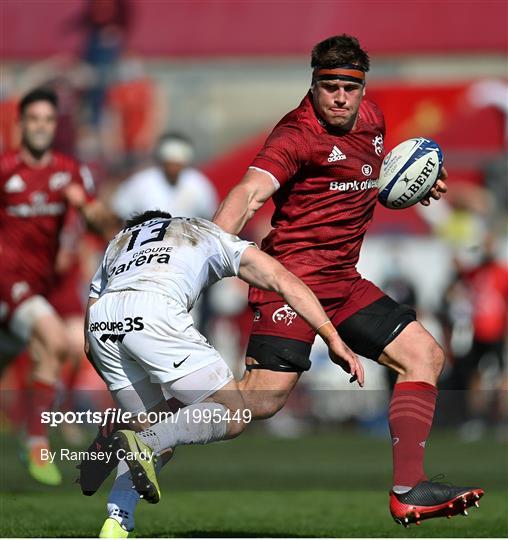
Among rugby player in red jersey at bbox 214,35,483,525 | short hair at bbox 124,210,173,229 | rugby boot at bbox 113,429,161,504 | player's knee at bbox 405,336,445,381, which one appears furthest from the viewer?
player's knee at bbox 405,336,445,381

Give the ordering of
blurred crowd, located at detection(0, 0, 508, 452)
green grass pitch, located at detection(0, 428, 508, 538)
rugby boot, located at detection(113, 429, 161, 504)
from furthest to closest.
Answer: blurred crowd, located at detection(0, 0, 508, 452)
green grass pitch, located at detection(0, 428, 508, 538)
rugby boot, located at detection(113, 429, 161, 504)

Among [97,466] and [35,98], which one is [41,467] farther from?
[97,466]

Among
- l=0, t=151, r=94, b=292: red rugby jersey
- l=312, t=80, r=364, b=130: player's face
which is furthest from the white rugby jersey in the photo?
l=0, t=151, r=94, b=292: red rugby jersey

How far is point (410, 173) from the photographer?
779 cm

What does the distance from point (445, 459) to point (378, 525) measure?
4.91 metres

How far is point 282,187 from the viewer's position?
7773 mm

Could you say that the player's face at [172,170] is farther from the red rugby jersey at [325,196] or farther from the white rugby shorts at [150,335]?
the white rugby shorts at [150,335]

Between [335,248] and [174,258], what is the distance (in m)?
1.50

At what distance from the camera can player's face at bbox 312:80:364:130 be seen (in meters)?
7.50

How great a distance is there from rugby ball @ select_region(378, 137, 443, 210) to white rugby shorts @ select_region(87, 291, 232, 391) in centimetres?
182

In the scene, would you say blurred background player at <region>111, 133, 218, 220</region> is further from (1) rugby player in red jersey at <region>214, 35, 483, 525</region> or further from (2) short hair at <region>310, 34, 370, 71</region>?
(2) short hair at <region>310, 34, 370, 71</region>

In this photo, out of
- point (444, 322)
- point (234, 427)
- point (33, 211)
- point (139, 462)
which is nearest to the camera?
point (139, 462)

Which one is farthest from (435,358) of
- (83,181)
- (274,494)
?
(83,181)

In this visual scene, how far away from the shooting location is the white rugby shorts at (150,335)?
6.41m
